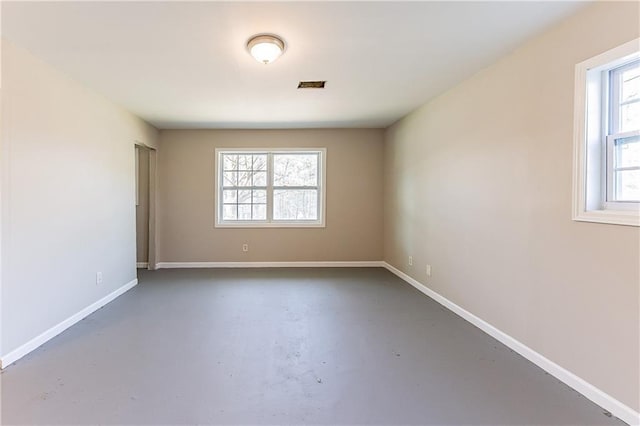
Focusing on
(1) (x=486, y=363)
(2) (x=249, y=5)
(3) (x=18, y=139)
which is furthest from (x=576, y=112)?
(3) (x=18, y=139)

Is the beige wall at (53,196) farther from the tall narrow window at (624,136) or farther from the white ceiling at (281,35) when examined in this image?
the tall narrow window at (624,136)

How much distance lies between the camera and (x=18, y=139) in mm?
2271

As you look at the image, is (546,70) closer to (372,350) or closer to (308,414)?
(372,350)

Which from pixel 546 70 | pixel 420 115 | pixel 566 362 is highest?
pixel 420 115

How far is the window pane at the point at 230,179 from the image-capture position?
207 inches

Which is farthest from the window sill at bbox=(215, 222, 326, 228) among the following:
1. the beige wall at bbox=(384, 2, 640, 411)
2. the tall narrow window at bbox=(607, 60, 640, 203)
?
the tall narrow window at bbox=(607, 60, 640, 203)

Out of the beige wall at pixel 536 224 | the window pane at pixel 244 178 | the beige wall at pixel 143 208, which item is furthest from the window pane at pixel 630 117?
the beige wall at pixel 143 208

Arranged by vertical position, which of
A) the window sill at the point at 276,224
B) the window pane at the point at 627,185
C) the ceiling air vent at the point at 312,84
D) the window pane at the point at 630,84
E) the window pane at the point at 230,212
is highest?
the ceiling air vent at the point at 312,84

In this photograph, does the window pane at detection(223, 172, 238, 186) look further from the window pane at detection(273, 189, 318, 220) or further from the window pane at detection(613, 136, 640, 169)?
the window pane at detection(613, 136, 640, 169)

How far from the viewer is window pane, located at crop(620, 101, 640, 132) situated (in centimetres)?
173

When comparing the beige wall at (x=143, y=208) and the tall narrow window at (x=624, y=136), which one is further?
the beige wall at (x=143, y=208)

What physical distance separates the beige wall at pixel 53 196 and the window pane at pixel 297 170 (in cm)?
235

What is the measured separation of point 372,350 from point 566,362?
126cm

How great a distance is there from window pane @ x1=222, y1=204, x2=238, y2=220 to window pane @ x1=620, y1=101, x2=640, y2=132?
4794 millimetres
